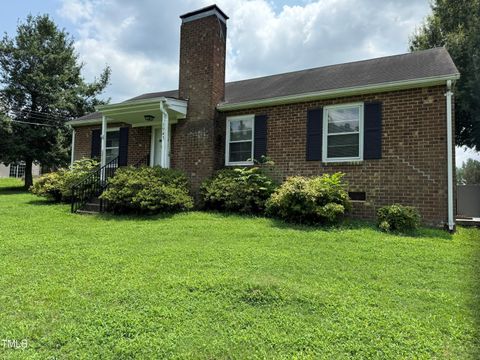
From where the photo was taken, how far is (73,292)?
3.68 m

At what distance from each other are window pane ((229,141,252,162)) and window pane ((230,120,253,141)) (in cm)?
19

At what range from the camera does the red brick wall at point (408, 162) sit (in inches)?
298

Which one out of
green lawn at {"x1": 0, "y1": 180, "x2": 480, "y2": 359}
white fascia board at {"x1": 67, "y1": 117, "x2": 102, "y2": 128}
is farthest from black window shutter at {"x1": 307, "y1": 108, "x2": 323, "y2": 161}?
white fascia board at {"x1": 67, "y1": 117, "x2": 102, "y2": 128}

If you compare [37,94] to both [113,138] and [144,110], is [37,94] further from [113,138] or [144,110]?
[144,110]

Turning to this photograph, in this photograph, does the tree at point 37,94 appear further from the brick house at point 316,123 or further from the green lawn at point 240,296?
the green lawn at point 240,296

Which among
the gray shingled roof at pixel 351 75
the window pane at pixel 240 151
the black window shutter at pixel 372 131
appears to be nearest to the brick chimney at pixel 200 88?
the window pane at pixel 240 151

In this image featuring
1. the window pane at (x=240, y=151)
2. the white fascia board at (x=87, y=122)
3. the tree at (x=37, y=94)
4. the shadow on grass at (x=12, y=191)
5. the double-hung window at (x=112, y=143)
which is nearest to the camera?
the window pane at (x=240, y=151)

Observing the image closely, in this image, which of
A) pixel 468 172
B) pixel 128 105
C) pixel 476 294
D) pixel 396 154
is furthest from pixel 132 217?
pixel 468 172

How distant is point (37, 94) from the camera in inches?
826

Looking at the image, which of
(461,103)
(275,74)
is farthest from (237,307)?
(461,103)

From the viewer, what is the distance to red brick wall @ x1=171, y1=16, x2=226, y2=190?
34.2ft

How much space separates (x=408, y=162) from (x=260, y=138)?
13.2ft

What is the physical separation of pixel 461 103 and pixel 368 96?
1109 cm

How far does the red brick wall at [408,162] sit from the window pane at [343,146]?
323mm
